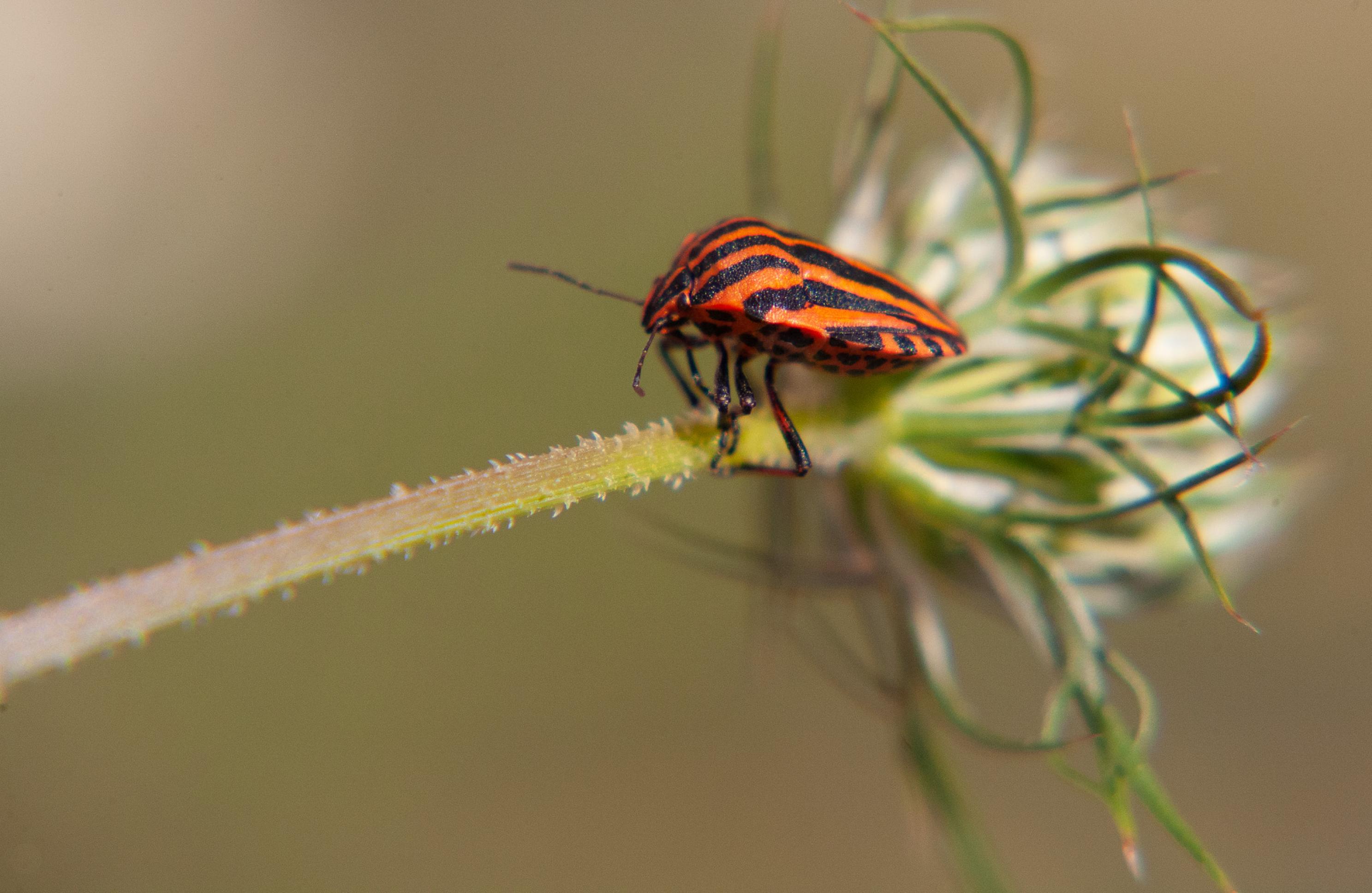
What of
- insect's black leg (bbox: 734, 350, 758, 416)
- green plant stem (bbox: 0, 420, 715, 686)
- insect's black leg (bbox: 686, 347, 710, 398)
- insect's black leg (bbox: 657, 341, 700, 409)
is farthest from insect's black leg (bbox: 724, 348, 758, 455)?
green plant stem (bbox: 0, 420, 715, 686)

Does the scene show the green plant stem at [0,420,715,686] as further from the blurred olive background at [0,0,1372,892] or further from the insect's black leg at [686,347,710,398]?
the blurred olive background at [0,0,1372,892]

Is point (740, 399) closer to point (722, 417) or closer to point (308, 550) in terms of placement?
point (722, 417)

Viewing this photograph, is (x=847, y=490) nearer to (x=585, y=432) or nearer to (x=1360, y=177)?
(x=585, y=432)

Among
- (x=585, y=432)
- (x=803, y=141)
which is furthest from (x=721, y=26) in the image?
(x=585, y=432)

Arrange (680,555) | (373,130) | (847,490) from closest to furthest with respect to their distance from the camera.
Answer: (847,490) < (680,555) < (373,130)

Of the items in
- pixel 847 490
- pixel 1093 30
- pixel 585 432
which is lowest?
pixel 847 490
